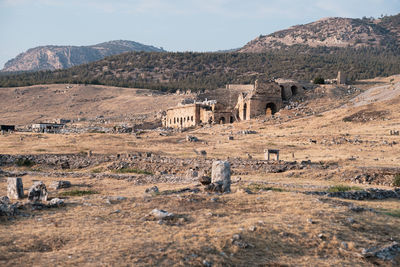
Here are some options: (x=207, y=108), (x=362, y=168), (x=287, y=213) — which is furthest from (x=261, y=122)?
(x=287, y=213)

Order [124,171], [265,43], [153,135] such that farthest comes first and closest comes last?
1. [265,43]
2. [153,135]
3. [124,171]

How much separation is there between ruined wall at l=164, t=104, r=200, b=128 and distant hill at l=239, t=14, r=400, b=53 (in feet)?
414

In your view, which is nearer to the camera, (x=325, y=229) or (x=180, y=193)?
(x=325, y=229)

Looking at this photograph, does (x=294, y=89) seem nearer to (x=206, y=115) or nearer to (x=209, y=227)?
(x=206, y=115)

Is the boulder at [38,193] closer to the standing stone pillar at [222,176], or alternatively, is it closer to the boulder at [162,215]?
the boulder at [162,215]

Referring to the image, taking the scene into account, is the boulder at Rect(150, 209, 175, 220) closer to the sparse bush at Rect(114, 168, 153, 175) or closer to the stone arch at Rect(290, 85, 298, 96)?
the sparse bush at Rect(114, 168, 153, 175)

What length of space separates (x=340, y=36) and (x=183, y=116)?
14325cm

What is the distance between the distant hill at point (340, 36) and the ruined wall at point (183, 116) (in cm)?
12629

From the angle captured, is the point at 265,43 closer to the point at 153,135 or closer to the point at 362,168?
the point at 153,135

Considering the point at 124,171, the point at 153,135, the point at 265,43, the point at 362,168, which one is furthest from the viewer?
the point at 265,43

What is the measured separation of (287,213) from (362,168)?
33.9 ft

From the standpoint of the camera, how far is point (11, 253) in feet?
23.2

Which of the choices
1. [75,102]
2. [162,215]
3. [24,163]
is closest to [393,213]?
[162,215]

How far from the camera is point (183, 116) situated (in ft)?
163
